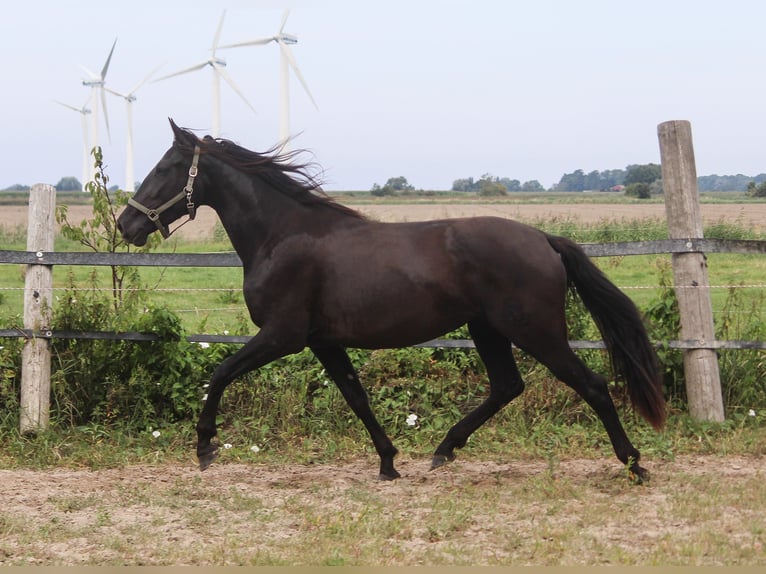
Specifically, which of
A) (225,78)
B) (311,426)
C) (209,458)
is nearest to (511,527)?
(209,458)

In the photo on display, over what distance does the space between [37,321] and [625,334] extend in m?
4.54

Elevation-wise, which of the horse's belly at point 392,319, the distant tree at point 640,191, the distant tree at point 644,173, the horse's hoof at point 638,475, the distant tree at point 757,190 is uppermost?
the distant tree at point 644,173

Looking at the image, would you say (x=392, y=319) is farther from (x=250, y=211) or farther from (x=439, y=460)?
(x=250, y=211)

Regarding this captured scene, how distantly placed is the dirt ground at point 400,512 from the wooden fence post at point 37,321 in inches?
37.1

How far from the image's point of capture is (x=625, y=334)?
5.58 m

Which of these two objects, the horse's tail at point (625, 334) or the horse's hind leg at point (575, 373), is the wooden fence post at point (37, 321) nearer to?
the horse's hind leg at point (575, 373)

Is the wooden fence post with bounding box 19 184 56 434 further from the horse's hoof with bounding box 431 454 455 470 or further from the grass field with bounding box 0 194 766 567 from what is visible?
the horse's hoof with bounding box 431 454 455 470

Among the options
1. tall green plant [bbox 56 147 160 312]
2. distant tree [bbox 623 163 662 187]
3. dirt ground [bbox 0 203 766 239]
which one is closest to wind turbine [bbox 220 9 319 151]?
dirt ground [bbox 0 203 766 239]

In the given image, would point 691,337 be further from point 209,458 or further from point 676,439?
point 209,458

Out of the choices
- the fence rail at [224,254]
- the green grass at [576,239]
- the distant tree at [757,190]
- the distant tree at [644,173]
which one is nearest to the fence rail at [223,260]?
the fence rail at [224,254]

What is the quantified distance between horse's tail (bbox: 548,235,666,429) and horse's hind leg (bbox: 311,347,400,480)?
156 cm

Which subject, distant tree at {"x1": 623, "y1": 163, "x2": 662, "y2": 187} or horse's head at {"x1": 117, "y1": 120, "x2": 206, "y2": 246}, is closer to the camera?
horse's head at {"x1": 117, "y1": 120, "x2": 206, "y2": 246}

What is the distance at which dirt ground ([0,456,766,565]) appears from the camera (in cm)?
403

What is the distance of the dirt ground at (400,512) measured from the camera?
13.2 feet
